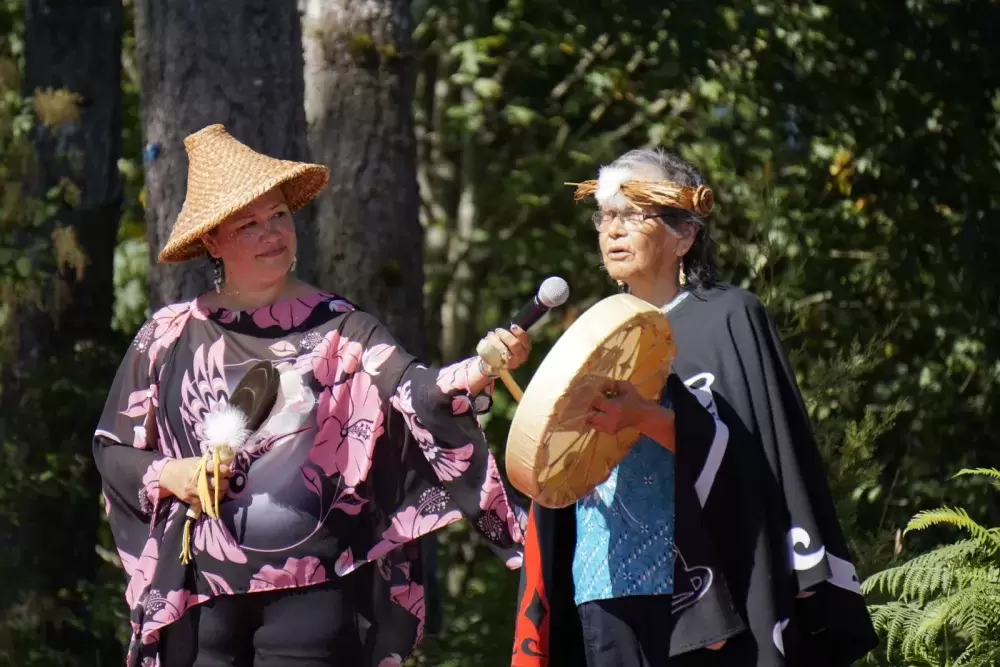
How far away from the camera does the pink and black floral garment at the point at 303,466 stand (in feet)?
14.4

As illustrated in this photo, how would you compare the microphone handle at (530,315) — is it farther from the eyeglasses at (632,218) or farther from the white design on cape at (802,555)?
the white design on cape at (802,555)

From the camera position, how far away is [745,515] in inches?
159

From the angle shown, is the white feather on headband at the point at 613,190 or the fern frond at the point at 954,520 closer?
the white feather on headband at the point at 613,190

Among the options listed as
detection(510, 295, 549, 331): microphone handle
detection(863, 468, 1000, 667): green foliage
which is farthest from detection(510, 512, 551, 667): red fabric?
detection(863, 468, 1000, 667): green foliage

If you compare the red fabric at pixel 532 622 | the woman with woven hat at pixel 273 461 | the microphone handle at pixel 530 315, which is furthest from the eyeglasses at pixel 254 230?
the red fabric at pixel 532 622

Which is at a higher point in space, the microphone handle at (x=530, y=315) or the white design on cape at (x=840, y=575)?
the microphone handle at (x=530, y=315)

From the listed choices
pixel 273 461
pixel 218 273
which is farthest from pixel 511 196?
pixel 273 461

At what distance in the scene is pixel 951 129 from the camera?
9219 mm

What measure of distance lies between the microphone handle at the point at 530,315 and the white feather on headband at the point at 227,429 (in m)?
0.81

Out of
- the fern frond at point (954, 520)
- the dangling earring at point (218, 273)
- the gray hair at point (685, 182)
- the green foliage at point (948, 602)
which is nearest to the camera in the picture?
the gray hair at point (685, 182)

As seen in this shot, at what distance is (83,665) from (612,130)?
517 cm

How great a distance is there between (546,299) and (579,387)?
0.22 meters

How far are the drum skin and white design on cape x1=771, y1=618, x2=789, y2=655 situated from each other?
550mm

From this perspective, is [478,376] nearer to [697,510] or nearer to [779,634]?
[697,510]
